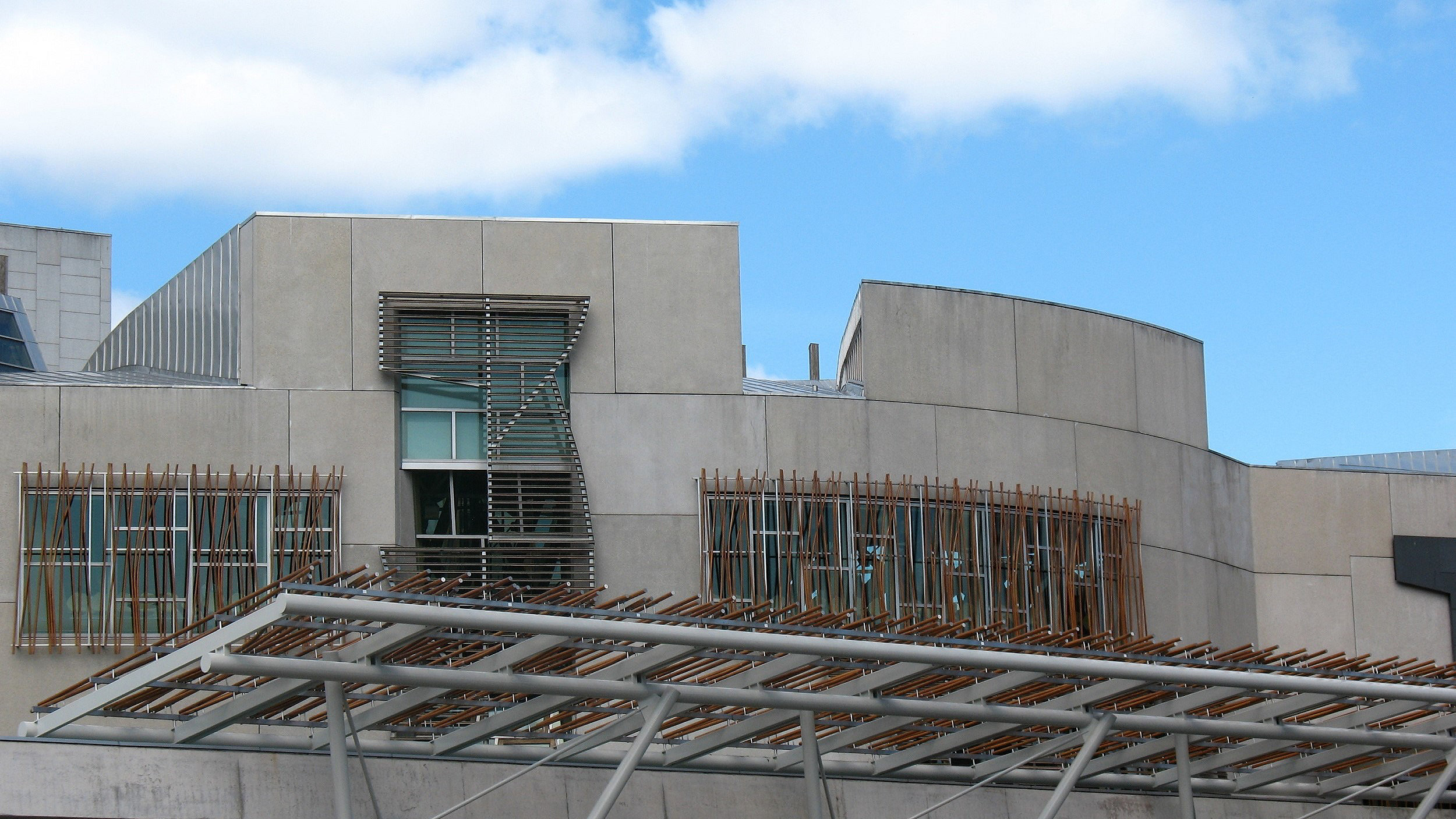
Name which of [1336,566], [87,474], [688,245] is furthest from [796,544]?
[1336,566]

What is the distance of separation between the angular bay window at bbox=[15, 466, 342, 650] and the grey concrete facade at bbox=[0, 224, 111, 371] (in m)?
23.6

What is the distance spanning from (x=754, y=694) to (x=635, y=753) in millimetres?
1336

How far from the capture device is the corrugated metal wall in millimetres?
27016

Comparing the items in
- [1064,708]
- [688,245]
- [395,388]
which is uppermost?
[688,245]

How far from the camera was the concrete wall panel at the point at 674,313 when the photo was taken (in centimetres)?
2684

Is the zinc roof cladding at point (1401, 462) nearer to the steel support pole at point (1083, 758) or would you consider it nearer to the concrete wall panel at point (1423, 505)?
the concrete wall panel at point (1423, 505)

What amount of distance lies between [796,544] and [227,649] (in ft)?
43.8

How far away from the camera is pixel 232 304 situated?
27.0m

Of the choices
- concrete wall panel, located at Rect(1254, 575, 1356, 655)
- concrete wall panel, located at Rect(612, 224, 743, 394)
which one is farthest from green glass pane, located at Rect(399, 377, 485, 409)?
concrete wall panel, located at Rect(1254, 575, 1356, 655)

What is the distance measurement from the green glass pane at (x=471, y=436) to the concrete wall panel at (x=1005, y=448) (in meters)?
6.62

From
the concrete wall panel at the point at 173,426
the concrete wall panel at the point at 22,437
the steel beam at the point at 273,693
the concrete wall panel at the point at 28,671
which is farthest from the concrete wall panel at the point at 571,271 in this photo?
the steel beam at the point at 273,693

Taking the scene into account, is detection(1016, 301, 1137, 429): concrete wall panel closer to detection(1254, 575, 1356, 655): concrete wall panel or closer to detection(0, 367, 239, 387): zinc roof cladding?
detection(1254, 575, 1356, 655): concrete wall panel

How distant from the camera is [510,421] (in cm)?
2606

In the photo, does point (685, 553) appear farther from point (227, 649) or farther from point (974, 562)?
point (227, 649)
